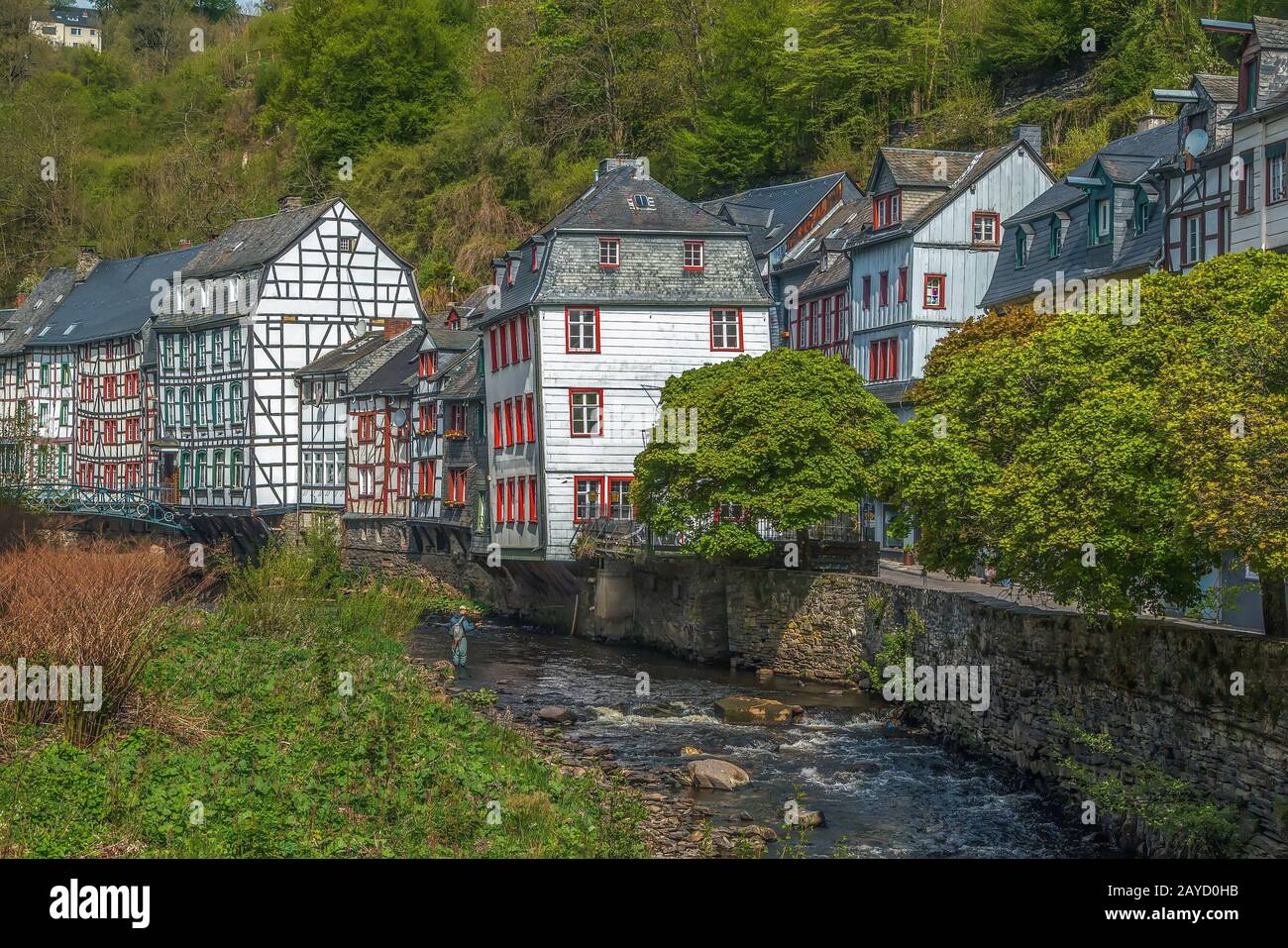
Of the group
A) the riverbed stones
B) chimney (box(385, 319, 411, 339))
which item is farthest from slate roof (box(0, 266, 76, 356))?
the riverbed stones

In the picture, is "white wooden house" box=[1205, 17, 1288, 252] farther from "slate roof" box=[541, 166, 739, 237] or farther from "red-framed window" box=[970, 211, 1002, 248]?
"slate roof" box=[541, 166, 739, 237]

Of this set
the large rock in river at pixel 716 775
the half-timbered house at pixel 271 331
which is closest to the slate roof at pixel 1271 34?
the large rock in river at pixel 716 775

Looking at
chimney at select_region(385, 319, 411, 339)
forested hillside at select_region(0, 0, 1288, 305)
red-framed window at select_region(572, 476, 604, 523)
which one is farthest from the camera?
chimney at select_region(385, 319, 411, 339)

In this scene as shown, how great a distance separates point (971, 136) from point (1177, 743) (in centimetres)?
4719

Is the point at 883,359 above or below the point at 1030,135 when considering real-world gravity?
below

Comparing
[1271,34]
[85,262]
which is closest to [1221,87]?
[1271,34]

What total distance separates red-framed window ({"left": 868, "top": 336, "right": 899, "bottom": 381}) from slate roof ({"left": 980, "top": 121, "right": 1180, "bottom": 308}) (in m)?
4.17

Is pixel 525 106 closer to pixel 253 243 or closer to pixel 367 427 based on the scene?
pixel 253 243

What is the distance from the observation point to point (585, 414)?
47219mm

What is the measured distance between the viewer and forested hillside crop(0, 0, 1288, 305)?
64.9 metres

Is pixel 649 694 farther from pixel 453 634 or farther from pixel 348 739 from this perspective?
pixel 348 739

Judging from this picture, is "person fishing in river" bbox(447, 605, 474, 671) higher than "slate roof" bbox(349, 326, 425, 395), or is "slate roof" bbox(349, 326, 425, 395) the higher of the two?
"slate roof" bbox(349, 326, 425, 395)

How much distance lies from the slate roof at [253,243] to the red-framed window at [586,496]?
1004 inches

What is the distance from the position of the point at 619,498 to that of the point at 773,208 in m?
20.8
